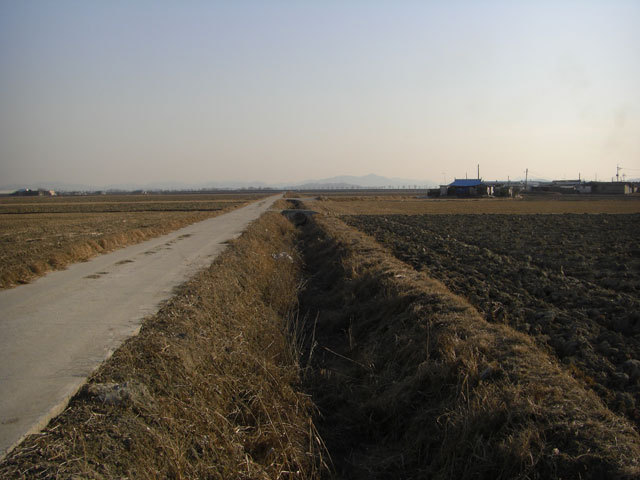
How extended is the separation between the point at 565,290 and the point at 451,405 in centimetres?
734

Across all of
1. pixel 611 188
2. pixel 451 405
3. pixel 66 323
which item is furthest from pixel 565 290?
pixel 611 188

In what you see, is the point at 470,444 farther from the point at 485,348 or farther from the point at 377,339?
the point at 377,339

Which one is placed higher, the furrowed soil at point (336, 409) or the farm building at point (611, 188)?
the farm building at point (611, 188)

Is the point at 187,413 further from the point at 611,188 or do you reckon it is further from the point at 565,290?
the point at 611,188

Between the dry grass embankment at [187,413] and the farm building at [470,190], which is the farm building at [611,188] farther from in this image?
the dry grass embankment at [187,413]

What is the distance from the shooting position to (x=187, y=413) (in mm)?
4746

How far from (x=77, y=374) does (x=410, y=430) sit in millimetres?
4150

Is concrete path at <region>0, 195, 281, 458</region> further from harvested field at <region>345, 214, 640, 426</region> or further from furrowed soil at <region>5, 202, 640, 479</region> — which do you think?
harvested field at <region>345, 214, 640, 426</region>

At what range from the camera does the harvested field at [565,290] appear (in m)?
6.43

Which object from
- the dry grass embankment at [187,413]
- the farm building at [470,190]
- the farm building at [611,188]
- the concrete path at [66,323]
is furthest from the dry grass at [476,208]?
the farm building at [611,188]

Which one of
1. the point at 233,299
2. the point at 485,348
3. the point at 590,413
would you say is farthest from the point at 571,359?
the point at 233,299

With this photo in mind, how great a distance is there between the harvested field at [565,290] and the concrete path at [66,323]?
6.41 meters

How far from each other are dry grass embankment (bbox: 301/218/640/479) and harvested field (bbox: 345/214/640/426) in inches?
27.0

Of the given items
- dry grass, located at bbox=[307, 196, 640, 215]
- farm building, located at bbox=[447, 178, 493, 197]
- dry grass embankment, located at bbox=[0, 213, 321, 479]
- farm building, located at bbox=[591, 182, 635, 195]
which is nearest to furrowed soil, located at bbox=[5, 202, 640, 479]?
dry grass embankment, located at bbox=[0, 213, 321, 479]
